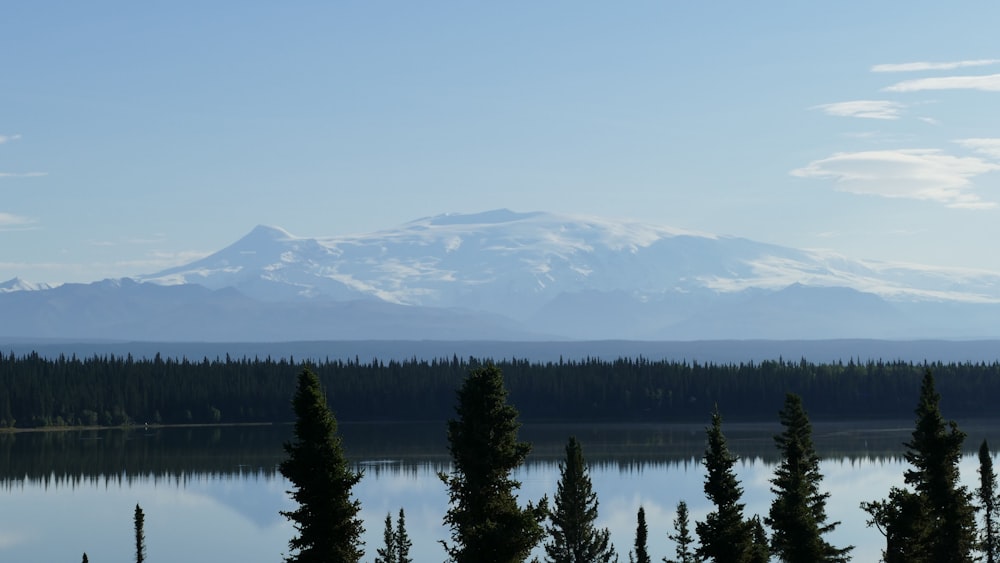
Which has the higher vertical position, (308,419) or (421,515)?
(308,419)

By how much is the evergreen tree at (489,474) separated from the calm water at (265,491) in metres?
56.4

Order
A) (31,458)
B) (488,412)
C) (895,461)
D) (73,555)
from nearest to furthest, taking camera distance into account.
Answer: (488,412), (73,555), (895,461), (31,458)

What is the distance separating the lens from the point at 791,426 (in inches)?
2739

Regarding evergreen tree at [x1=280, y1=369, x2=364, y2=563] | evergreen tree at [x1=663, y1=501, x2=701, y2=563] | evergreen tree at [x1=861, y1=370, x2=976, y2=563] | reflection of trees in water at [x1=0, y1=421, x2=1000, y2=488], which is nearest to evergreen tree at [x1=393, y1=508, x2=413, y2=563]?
evergreen tree at [x1=663, y1=501, x2=701, y2=563]

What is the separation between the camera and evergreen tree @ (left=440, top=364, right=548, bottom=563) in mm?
46281

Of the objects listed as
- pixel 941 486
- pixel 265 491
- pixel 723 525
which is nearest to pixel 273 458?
pixel 265 491

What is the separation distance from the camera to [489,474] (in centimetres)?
4653

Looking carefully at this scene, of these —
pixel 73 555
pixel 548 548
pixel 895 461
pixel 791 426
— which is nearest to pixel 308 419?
pixel 548 548

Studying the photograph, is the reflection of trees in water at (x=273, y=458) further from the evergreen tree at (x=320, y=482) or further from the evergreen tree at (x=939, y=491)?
the evergreen tree at (x=320, y=482)

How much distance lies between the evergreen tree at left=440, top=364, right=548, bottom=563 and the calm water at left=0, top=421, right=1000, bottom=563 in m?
56.4

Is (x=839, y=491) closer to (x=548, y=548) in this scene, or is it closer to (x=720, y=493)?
(x=548, y=548)

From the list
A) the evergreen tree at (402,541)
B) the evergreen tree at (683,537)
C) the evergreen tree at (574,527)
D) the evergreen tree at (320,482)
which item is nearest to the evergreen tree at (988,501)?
the evergreen tree at (683,537)

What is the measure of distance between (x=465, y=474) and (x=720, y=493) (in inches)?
489

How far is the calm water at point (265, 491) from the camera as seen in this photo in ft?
371
